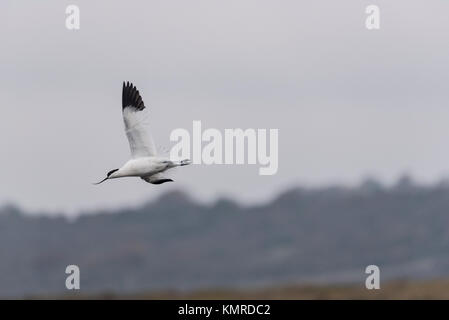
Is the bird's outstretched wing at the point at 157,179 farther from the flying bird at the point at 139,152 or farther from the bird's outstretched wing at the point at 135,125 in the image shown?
the bird's outstretched wing at the point at 135,125

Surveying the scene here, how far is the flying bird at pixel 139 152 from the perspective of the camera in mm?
21984

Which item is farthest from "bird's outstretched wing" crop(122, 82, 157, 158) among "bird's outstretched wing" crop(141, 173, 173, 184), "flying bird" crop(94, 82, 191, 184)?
"bird's outstretched wing" crop(141, 173, 173, 184)

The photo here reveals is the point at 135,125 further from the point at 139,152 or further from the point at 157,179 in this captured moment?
the point at 157,179

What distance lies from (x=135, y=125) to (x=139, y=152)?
603 mm

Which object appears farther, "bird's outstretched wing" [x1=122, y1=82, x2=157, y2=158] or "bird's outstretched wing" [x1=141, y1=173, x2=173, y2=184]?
"bird's outstretched wing" [x1=122, y1=82, x2=157, y2=158]

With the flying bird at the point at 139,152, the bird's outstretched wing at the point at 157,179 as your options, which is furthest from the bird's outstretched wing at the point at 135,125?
the bird's outstretched wing at the point at 157,179

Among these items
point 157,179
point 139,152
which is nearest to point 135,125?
point 139,152

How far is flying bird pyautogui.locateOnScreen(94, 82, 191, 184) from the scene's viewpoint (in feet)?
72.1

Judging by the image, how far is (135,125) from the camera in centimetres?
2275

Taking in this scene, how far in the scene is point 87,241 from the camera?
67188 millimetres

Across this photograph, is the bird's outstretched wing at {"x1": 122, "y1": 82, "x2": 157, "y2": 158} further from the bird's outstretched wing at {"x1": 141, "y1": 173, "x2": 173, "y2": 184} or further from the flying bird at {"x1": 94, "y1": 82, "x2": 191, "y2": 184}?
the bird's outstretched wing at {"x1": 141, "y1": 173, "x2": 173, "y2": 184}

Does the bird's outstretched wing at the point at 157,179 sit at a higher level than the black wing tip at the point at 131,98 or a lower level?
lower

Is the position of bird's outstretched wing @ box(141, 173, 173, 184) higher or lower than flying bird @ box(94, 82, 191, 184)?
lower
